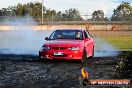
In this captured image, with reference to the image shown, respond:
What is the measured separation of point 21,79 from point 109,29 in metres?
46.2

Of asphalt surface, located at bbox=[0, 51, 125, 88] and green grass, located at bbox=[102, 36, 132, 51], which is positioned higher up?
asphalt surface, located at bbox=[0, 51, 125, 88]

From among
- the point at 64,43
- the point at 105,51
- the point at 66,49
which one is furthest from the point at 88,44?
the point at 105,51

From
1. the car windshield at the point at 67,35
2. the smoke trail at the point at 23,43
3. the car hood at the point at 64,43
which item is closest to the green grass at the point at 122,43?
the smoke trail at the point at 23,43

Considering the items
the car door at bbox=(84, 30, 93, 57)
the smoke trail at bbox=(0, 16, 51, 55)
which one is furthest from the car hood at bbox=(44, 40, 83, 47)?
the smoke trail at bbox=(0, 16, 51, 55)

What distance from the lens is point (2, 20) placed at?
64.8 meters

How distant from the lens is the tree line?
68769 millimetres

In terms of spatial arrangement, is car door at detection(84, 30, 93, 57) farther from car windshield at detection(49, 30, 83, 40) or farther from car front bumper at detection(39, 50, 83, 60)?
car front bumper at detection(39, 50, 83, 60)

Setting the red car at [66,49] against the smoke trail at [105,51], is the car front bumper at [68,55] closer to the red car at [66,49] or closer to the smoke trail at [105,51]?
the red car at [66,49]

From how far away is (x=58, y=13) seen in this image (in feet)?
253

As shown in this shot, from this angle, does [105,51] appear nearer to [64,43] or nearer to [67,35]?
[67,35]

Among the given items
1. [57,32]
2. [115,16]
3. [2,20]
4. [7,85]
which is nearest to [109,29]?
[115,16]

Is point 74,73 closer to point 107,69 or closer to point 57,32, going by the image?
point 107,69

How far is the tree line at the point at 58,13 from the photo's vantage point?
68769mm

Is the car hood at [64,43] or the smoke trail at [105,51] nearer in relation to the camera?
the car hood at [64,43]
